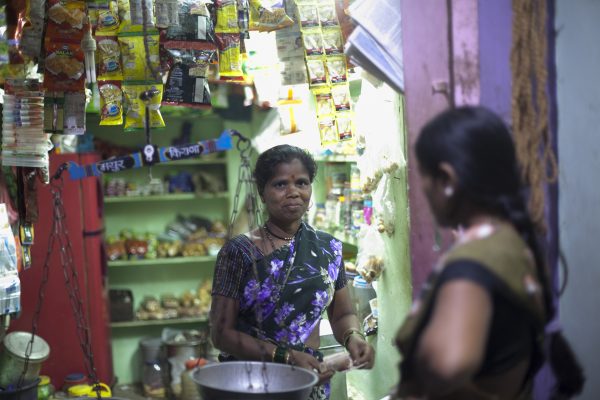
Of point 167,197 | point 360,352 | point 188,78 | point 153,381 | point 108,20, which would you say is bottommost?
point 153,381

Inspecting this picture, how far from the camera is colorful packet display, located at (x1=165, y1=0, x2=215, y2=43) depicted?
2609 millimetres

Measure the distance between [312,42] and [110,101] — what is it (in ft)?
2.88

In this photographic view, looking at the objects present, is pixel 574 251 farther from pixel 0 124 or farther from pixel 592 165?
pixel 0 124

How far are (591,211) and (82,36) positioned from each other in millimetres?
1892

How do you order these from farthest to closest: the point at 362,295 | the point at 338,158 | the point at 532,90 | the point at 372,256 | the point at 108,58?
the point at 338,158 < the point at 362,295 < the point at 372,256 < the point at 108,58 < the point at 532,90

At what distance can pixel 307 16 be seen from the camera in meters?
2.91

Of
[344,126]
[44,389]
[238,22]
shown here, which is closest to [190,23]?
[238,22]

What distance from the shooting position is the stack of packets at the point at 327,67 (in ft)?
9.57

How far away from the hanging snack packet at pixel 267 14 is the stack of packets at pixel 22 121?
2.95 feet

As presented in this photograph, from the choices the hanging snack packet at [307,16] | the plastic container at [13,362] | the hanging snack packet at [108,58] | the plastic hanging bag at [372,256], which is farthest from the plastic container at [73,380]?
the hanging snack packet at [307,16]

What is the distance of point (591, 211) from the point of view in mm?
1831

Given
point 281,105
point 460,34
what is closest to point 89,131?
point 281,105

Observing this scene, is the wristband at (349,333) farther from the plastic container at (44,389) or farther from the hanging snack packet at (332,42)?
the plastic container at (44,389)

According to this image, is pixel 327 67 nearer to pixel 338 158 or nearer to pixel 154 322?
pixel 338 158
